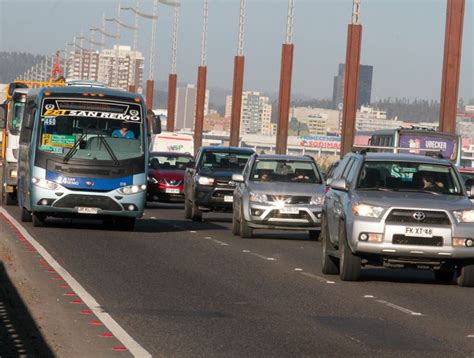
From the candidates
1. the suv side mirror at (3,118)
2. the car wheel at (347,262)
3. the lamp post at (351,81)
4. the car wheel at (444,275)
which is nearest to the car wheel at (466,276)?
the car wheel at (444,275)

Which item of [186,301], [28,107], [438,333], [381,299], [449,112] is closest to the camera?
[438,333]

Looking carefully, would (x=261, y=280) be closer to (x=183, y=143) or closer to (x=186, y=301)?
(x=186, y=301)

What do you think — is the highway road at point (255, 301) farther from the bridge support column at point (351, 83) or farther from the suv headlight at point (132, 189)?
the bridge support column at point (351, 83)

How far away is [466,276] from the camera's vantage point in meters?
18.9

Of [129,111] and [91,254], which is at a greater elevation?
[129,111]

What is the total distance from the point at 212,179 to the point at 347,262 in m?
16.4

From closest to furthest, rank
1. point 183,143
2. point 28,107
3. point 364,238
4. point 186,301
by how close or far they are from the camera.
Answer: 1. point 186,301
2. point 364,238
3. point 28,107
4. point 183,143

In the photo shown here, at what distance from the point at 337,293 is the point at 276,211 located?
10.9m

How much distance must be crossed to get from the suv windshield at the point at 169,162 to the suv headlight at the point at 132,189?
15.8 m

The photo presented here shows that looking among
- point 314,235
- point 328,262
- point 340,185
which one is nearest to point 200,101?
point 314,235

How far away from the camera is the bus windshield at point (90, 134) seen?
2867cm

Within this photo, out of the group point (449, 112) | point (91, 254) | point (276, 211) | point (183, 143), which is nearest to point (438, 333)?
point (91, 254)

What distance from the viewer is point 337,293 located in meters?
17.2

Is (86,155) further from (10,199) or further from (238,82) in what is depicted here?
(238,82)
